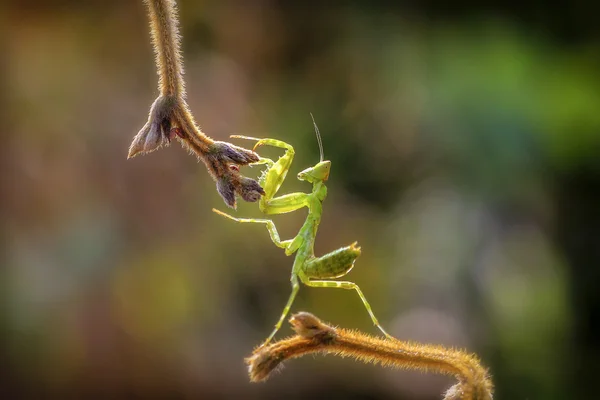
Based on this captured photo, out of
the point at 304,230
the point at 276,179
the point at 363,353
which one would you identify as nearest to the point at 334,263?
the point at 304,230

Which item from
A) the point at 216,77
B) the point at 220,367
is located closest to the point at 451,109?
the point at 216,77

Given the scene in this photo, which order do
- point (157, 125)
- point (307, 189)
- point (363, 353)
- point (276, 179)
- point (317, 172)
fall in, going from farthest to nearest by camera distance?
point (307, 189)
point (317, 172)
point (276, 179)
point (157, 125)
point (363, 353)

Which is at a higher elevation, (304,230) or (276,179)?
(276,179)

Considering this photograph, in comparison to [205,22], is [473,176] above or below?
below

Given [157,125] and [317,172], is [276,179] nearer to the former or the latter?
[317,172]

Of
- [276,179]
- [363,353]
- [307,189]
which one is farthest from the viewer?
[307,189]

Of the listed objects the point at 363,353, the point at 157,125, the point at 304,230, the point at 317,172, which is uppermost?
the point at 317,172

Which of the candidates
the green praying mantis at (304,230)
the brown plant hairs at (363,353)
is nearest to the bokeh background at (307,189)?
the green praying mantis at (304,230)

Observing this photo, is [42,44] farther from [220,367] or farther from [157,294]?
[220,367]
